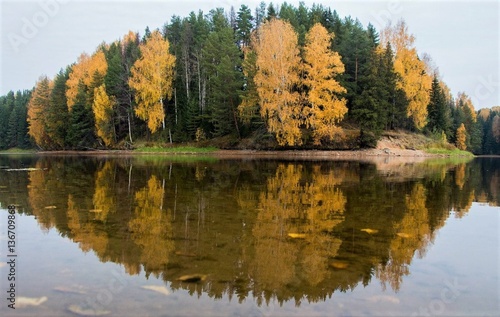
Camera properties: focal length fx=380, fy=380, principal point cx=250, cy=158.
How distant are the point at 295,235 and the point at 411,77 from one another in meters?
46.7

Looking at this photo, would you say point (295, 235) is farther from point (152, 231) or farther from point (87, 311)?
point (87, 311)

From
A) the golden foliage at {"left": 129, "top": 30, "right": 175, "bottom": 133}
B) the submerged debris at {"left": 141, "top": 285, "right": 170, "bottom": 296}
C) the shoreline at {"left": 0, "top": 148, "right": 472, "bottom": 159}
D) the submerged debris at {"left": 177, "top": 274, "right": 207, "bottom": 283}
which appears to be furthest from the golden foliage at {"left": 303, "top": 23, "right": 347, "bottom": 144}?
the submerged debris at {"left": 141, "top": 285, "right": 170, "bottom": 296}

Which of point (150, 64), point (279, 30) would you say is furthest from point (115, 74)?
point (279, 30)

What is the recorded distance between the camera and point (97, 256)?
5.93 m

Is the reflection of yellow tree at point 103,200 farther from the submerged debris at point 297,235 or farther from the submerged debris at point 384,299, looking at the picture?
the submerged debris at point 384,299

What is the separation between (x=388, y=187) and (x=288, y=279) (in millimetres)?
10630

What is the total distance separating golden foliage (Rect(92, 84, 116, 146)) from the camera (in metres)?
55.3

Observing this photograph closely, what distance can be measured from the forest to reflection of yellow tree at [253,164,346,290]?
1139 inches

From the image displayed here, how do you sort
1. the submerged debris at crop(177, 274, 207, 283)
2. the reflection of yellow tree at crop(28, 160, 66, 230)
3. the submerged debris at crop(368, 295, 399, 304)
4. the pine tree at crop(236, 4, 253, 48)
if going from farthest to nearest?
the pine tree at crop(236, 4, 253, 48) < the reflection of yellow tree at crop(28, 160, 66, 230) < the submerged debris at crop(177, 274, 207, 283) < the submerged debris at crop(368, 295, 399, 304)

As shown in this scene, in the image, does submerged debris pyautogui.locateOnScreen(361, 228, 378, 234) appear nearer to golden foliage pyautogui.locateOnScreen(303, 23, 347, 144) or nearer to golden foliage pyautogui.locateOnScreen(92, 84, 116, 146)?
golden foliage pyautogui.locateOnScreen(303, 23, 347, 144)

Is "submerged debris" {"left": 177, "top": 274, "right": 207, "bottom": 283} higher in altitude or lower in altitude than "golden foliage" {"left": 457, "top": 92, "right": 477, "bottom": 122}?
lower

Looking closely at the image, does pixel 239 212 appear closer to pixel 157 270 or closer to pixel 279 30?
pixel 157 270

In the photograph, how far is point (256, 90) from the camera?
142ft

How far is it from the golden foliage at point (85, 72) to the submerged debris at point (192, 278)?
6151 centimetres
